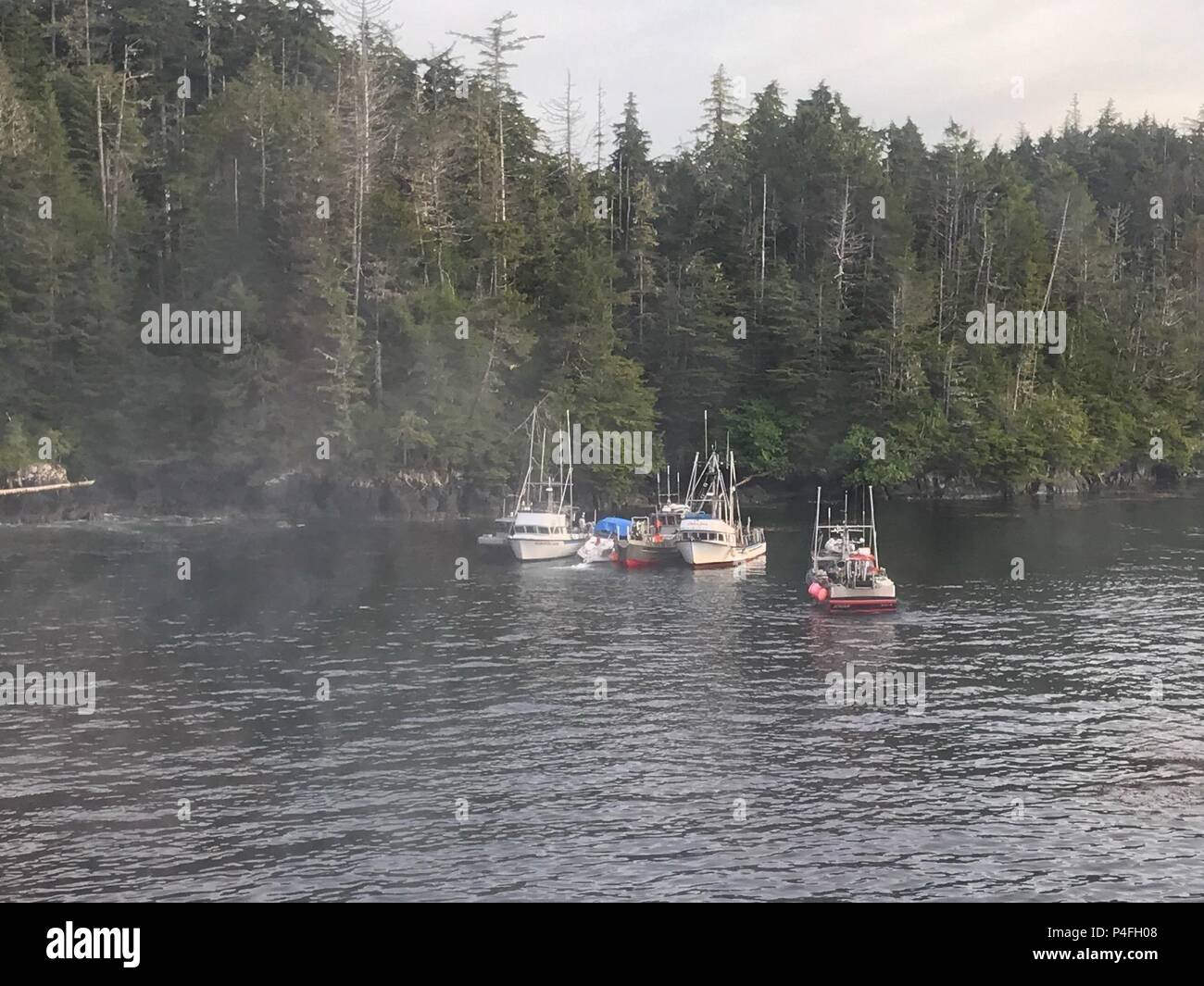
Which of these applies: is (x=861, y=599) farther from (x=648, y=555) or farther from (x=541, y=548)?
(x=541, y=548)

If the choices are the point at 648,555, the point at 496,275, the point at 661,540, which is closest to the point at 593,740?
the point at 648,555

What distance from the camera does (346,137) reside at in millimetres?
116188

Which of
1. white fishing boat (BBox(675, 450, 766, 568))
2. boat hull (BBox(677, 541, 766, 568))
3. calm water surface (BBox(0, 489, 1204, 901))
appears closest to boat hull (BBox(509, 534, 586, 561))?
white fishing boat (BBox(675, 450, 766, 568))

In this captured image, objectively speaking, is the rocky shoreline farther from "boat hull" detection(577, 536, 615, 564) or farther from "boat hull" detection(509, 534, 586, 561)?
"boat hull" detection(577, 536, 615, 564)

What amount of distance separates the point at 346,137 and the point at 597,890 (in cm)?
9759

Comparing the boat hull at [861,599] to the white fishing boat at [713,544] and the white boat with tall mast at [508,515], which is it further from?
the white boat with tall mast at [508,515]

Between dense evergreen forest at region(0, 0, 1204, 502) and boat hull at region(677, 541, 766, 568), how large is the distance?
34.5m

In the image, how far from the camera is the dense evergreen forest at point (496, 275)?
110062mm

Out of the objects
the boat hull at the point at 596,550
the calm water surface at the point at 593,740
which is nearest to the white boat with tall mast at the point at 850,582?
the calm water surface at the point at 593,740

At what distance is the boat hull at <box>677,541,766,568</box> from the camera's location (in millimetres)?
82375

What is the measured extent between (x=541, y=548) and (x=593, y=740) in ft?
143

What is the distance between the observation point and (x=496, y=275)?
12244cm

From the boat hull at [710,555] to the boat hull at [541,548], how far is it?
27.4 feet

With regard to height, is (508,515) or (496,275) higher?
(496,275)
